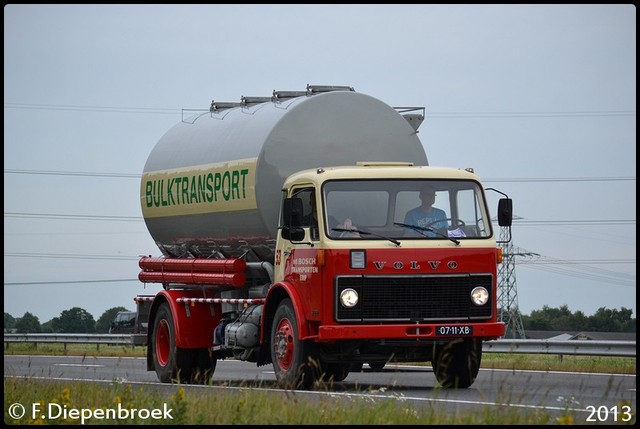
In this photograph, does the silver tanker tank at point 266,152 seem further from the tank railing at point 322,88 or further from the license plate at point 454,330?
the license plate at point 454,330

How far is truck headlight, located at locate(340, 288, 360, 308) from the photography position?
56.8ft

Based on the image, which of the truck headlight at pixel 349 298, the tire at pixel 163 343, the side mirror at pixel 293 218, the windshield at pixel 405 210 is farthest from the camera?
the tire at pixel 163 343

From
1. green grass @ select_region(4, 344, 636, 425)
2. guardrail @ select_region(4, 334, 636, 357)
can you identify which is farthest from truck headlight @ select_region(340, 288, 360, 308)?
guardrail @ select_region(4, 334, 636, 357)

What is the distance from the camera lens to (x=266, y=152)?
19.5m

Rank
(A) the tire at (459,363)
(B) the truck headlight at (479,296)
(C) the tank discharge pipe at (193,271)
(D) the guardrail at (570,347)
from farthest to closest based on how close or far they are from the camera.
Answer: (D) the guardrail at (570,347)
(C) the tank discharge pipe at (193,271)
(A) the tire at (459,363)
(B) the truck headlight at (479,296)

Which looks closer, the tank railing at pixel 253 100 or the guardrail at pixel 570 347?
the tank railing at pixel 253 100

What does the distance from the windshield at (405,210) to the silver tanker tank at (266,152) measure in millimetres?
1557

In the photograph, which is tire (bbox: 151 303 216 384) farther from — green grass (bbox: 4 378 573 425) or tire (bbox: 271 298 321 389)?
green grass (bbox: 4 378 573 425)

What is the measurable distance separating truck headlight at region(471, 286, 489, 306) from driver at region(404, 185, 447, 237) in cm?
86

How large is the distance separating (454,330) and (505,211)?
174 centimetres

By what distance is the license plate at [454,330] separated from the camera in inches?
687

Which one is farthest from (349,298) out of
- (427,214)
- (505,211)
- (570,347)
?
(570,347)

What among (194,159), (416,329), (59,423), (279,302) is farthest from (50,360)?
(59,423)

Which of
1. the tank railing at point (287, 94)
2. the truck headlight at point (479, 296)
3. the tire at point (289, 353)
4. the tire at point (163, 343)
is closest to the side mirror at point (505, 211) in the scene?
the truck headlight at point (479, 296)
